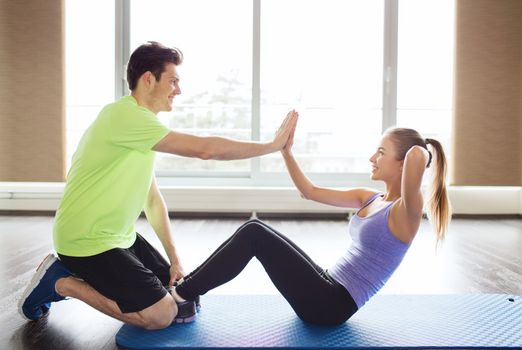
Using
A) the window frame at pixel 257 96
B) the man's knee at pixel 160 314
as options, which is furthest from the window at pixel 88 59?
the man's knee at pixel 160 314

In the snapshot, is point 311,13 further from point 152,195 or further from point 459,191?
point 152,195

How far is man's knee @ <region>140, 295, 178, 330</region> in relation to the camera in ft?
5.39

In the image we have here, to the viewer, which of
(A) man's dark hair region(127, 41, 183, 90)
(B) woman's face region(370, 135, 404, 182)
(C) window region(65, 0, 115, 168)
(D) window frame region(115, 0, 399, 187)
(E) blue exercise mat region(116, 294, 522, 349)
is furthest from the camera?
(C) window region(65, 0, 115, 168)

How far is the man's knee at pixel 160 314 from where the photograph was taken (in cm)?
164

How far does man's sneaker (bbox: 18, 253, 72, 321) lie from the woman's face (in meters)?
1.12

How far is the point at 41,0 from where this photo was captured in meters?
4.54

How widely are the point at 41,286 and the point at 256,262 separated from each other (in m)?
1.37

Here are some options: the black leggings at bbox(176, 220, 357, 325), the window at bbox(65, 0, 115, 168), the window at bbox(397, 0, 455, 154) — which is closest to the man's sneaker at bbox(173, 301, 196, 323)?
the black leggings at bbox(176, 220, 357, 325)

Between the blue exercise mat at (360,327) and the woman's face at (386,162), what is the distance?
0.51 metres

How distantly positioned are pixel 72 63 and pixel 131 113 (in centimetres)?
357

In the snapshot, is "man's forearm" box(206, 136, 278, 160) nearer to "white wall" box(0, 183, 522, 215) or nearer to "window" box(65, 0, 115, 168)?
"white wall" box(0, 183, 522, 215)

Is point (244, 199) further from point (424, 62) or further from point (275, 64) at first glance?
point (424, 62)

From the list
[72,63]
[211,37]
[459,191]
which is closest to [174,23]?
[211,37]

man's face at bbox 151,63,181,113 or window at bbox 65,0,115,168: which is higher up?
window at bbox 65,0,115,168
